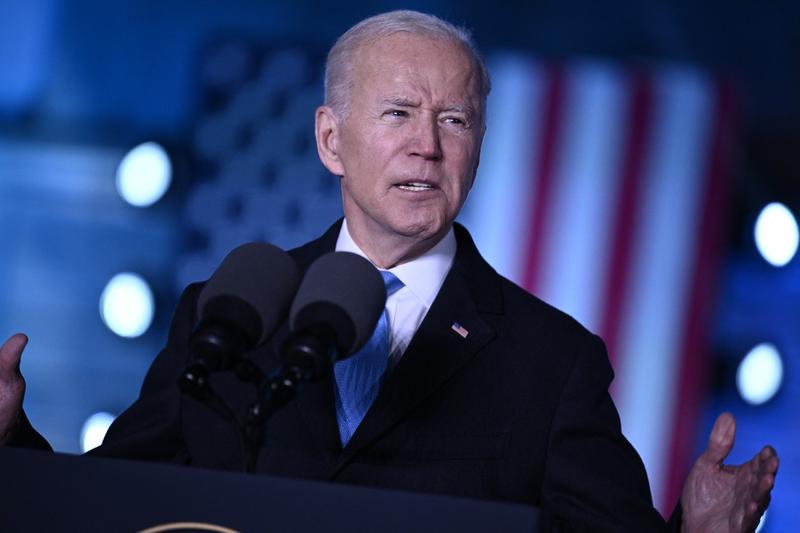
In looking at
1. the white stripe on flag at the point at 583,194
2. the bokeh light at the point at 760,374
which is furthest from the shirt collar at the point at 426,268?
the bokeh light at the point at 760,374

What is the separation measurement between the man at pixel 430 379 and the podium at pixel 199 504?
1.39 ft

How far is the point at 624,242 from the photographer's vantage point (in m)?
3.52

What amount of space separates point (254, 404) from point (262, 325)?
10 cm

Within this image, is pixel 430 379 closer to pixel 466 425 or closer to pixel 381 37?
pixel 466 425

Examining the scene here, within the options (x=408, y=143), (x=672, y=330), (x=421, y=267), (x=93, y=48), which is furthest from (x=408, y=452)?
(x=93, y=48)

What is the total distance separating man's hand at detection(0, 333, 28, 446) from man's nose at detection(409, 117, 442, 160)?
0.50 meters

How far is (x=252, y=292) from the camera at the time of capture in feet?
3.66

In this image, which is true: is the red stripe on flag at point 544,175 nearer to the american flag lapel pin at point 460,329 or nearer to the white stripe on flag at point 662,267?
the white stripe on flag at point 662,267

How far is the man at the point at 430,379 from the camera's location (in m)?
1.47

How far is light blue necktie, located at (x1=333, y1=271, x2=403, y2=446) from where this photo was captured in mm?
1530

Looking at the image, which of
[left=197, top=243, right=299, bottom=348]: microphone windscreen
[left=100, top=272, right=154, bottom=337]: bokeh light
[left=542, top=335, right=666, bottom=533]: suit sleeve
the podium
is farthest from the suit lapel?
[left=100, top=272, right=154, bottom=337]: bokeh light

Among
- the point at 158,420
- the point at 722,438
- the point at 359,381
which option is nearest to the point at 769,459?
the point at 722,438

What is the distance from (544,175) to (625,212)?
25cm

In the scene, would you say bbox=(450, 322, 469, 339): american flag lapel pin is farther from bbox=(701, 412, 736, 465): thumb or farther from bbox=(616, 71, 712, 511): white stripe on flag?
bbox=(616, 71, 712, 511): white stripe on flag
